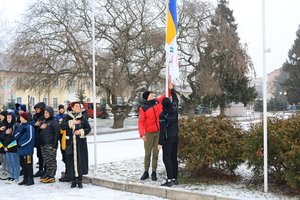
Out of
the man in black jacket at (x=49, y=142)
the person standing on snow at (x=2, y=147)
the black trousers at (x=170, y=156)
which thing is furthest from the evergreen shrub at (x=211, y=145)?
the person standing on snow at (x=2, y=147)

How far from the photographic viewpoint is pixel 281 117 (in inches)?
303

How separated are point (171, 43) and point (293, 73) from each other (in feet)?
174

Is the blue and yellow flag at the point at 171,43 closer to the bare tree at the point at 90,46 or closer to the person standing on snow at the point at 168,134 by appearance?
the person standing on snow at the point at 168,134

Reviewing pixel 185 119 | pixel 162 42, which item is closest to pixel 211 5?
pixel 162 42

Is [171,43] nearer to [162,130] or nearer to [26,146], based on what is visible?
[162,130]

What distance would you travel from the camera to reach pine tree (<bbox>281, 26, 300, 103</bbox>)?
187ft

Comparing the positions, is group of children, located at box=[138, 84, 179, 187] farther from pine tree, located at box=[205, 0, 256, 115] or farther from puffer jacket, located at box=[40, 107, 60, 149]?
pine tree, located at box=[205, 0, 256, 115]

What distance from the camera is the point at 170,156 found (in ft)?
26.5

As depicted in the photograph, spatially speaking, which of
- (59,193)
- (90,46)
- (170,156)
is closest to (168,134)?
(170,156)

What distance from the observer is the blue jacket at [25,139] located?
8852 mm

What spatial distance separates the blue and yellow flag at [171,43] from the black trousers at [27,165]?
373 cm

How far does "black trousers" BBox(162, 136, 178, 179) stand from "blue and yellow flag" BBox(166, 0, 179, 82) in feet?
6.40

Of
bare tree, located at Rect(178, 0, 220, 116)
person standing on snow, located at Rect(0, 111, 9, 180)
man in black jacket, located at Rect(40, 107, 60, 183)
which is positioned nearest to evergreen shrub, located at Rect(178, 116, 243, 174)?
man in black jacket, located at Rect(40, 107, 60, 183)

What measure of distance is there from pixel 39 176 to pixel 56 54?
16422 millimetres
